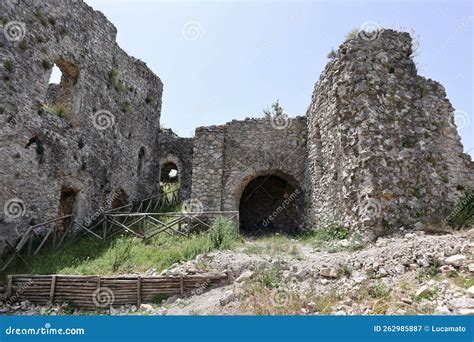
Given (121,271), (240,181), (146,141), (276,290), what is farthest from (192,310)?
(146,141)

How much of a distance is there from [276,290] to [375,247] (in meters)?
2.50

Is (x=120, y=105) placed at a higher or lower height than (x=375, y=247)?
higher

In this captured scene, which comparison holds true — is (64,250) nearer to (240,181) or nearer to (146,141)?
(240,181)

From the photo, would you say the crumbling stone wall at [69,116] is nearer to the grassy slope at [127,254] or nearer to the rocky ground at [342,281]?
the grassy slope at [127,254]

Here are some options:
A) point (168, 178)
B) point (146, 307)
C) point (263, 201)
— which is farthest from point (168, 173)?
point (146, 307)

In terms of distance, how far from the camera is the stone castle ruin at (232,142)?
749 centimetres

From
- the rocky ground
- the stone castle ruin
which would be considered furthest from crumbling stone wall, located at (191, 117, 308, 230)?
the rocky ground

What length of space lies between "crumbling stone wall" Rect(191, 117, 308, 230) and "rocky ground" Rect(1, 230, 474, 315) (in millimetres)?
4401

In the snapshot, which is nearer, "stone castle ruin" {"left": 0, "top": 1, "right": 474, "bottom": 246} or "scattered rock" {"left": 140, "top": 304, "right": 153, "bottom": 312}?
"scattered rock" {"left": 140, "top": 304, "right": 153, "bottom": 312}

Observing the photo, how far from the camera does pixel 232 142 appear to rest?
12.2 m

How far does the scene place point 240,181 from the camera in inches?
464

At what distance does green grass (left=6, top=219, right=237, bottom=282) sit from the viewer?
7496 mm

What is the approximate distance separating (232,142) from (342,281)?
297 inches

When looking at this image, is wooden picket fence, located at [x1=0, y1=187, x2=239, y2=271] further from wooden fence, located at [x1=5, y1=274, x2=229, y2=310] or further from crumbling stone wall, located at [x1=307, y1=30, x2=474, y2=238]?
crumbling stone wall, located at [x1=307, y1=30, x2=474, y2=238]
